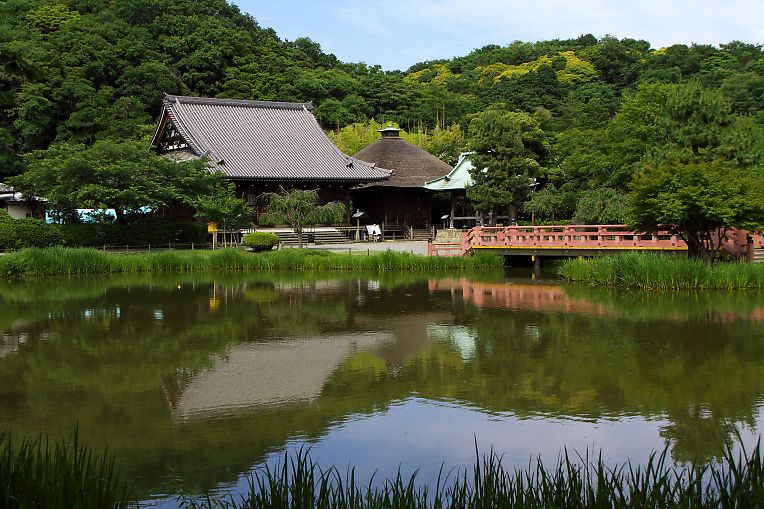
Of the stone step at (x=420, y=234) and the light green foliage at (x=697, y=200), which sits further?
the stone step at (x=420, y=234)

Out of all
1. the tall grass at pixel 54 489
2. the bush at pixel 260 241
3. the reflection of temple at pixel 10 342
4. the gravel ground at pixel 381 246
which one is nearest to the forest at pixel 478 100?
the gravel ground at pixel 381 246

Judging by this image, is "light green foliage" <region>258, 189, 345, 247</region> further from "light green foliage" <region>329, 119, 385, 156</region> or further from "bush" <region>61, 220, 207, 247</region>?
"light green foliage" <region>329, 119, 385, 156</region>

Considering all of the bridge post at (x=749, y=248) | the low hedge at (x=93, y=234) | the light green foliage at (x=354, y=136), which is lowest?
the bridge post at (x=749, y=248)

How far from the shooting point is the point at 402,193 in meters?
38.6

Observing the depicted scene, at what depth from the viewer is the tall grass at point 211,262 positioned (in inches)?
833

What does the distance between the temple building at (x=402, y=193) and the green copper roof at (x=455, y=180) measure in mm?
976

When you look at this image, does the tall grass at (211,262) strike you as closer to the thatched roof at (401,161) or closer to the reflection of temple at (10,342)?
the reflection of temple at (10,342)

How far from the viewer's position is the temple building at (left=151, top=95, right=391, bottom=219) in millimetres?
33656

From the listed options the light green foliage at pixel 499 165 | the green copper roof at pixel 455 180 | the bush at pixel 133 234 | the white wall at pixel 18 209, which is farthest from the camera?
the white wall at pixel 18 209

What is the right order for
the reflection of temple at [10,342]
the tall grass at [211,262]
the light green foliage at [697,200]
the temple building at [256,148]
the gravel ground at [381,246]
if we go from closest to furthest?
1. the reflection of temple at [10,342]
2. the light green foliage at [697,200]
3. the tall grass at [211,262]
4. the gravel ground at [381,246]
5. the temple building at [256,148]

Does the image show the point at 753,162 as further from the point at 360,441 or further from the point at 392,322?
the point at 360,441

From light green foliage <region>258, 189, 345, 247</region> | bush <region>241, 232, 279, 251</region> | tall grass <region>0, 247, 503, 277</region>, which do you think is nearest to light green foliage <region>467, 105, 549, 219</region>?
light green foliage <region>258, 189, 345, 247</region>

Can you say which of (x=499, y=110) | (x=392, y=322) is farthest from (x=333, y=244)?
(x=392, y=322)

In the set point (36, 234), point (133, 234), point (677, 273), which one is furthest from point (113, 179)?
point (677, 273)
